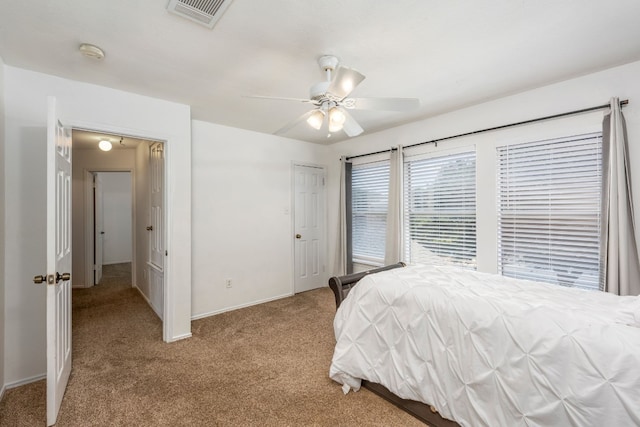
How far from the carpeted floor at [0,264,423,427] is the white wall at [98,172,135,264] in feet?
13.6

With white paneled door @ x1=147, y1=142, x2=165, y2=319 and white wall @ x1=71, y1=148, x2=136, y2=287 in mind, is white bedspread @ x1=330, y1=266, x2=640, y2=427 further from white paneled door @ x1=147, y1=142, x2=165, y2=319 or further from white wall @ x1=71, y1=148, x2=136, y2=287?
white wall @ x1=71, y1=148, x2=136, y2=287

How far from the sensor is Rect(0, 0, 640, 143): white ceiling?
1.55m

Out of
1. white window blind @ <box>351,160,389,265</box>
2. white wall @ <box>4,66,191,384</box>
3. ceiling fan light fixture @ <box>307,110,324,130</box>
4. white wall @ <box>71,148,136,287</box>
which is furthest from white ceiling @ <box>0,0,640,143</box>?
white wall @ <box>71,148,136,287</box>

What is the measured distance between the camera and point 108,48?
1908 millimetres

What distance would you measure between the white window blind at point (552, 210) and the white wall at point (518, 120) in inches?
3.5

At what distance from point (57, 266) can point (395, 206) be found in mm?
3324

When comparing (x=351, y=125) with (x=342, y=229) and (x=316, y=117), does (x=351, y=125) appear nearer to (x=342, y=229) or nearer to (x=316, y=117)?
(x=316, y=117)

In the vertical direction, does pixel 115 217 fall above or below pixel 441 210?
below

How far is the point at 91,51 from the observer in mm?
1894

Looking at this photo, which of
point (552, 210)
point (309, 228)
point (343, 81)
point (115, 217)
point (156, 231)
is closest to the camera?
point (343, 81)

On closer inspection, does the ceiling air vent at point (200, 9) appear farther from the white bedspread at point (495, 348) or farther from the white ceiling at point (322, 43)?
the white bedspread at point (495, 348)

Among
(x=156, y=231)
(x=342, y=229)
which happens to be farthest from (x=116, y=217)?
(x=342, y=229)

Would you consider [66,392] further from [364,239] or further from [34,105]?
[364,239]

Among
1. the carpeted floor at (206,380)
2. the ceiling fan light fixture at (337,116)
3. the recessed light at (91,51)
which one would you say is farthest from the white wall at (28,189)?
the ceiling fan light fixture at (337,116)
